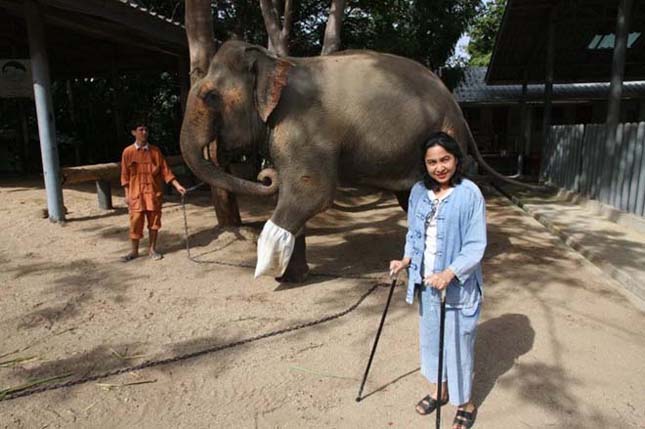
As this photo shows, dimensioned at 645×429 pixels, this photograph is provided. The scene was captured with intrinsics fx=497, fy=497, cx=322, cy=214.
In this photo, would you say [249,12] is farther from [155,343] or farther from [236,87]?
[155,343]

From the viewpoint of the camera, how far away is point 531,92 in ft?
60.8

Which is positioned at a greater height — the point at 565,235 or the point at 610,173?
the point at 610,173

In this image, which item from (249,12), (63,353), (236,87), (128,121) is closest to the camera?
(63,353)

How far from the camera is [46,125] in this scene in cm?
693

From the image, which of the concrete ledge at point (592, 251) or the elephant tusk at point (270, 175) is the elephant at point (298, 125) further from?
the concrete ledge at point (592, 251)

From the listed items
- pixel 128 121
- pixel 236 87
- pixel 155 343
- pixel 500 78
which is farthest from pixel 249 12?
pixel 155 343

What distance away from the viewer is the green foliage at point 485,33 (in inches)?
1109

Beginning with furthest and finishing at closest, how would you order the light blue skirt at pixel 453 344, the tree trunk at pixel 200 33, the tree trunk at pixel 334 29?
1. the tree trunk at pixel 334 29
2. the tree trunk at pixel 200 33
3. the light blue skirt at pixel 453 344

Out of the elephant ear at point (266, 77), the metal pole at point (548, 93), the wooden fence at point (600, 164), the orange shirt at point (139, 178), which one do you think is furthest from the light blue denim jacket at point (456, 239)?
the metal pole at point (548, 93)

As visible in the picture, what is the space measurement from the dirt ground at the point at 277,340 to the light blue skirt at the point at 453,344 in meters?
0.26

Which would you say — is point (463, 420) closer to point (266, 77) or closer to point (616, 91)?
point (266, 77)

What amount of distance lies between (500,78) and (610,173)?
9.07m

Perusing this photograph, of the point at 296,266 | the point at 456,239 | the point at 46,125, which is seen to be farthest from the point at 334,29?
the point at 456,239

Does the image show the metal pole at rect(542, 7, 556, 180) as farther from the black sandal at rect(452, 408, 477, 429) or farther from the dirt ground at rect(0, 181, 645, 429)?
the black sandal at rect(452, 408, 477, 429)
